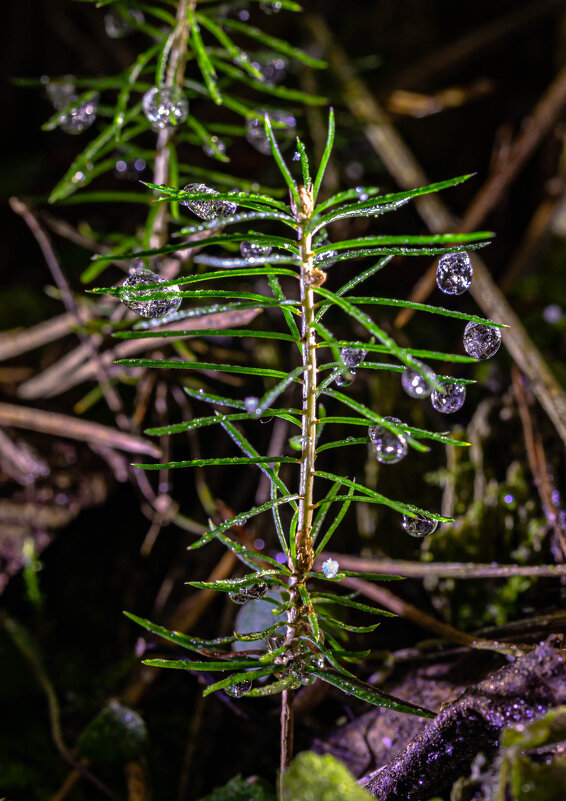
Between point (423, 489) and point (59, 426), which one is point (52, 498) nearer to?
point (59, 426)

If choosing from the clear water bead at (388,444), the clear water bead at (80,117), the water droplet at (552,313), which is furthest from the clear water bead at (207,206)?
the water droplet at (552,313)

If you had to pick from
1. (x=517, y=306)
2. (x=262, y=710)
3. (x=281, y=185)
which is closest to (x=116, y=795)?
(x=262, y=710)

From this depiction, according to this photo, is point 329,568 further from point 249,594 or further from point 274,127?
point 274,127

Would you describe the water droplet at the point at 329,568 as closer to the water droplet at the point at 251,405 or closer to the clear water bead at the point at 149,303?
the water droplet at the point at 251,405

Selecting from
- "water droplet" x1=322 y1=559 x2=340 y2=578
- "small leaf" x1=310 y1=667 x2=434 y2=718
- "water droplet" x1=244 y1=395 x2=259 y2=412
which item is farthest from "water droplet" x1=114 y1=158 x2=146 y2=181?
"small leaf" x1=310 y1=667 x2=434 y2=718

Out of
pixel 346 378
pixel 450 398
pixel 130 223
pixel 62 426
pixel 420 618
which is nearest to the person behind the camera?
pixel 346 378

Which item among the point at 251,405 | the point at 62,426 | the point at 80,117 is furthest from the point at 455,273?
the point at 62,426
